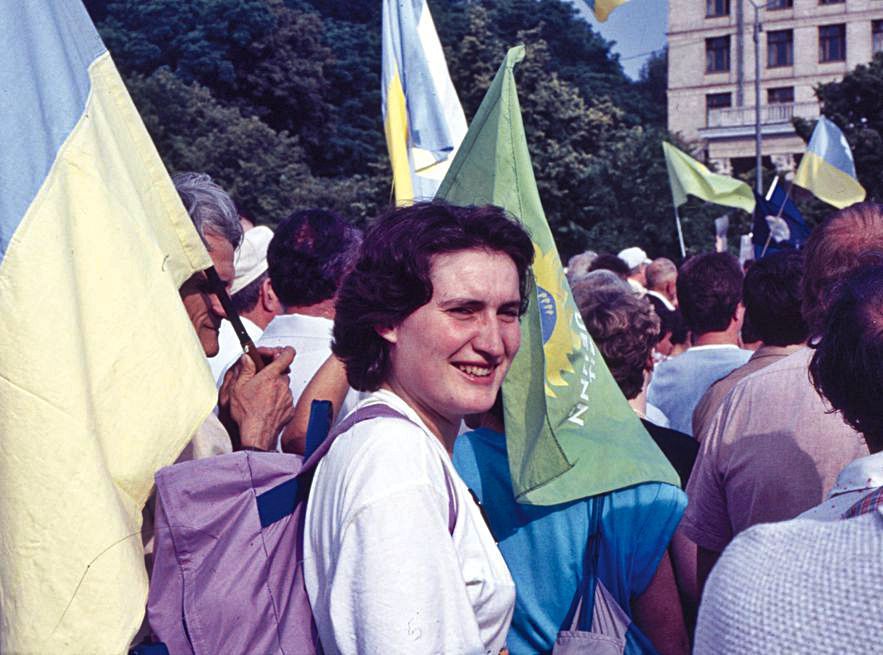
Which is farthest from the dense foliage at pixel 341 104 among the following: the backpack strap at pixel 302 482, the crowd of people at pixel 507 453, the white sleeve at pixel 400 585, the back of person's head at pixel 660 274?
the white sleeve at pixel 400 585

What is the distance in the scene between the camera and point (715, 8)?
55688 mm

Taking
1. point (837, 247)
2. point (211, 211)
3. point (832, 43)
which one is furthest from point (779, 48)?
point (211, 211)

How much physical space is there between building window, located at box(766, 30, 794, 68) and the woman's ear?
186ft

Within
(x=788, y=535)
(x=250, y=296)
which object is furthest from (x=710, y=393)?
(x=788, y=535)

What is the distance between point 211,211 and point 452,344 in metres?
1.31

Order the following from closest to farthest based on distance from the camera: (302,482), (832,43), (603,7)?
(302,482)
(603,7)
(832,43)

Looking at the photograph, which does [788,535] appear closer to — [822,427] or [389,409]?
[389,409]

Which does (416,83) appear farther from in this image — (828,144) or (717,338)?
(828,144)

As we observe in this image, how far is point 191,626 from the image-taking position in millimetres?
1966

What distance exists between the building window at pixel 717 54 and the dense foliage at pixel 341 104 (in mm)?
5539

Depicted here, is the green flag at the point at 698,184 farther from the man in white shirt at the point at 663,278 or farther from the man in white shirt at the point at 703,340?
the man in white shirt at the point at 703,340

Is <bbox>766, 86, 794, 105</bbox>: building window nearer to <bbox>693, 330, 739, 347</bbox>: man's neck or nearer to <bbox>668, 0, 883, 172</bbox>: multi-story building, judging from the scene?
<bbox>668, 0, 883, 172</bbox>: multi-story building

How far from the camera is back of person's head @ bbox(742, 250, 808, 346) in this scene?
3.65 m

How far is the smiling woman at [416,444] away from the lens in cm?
179
